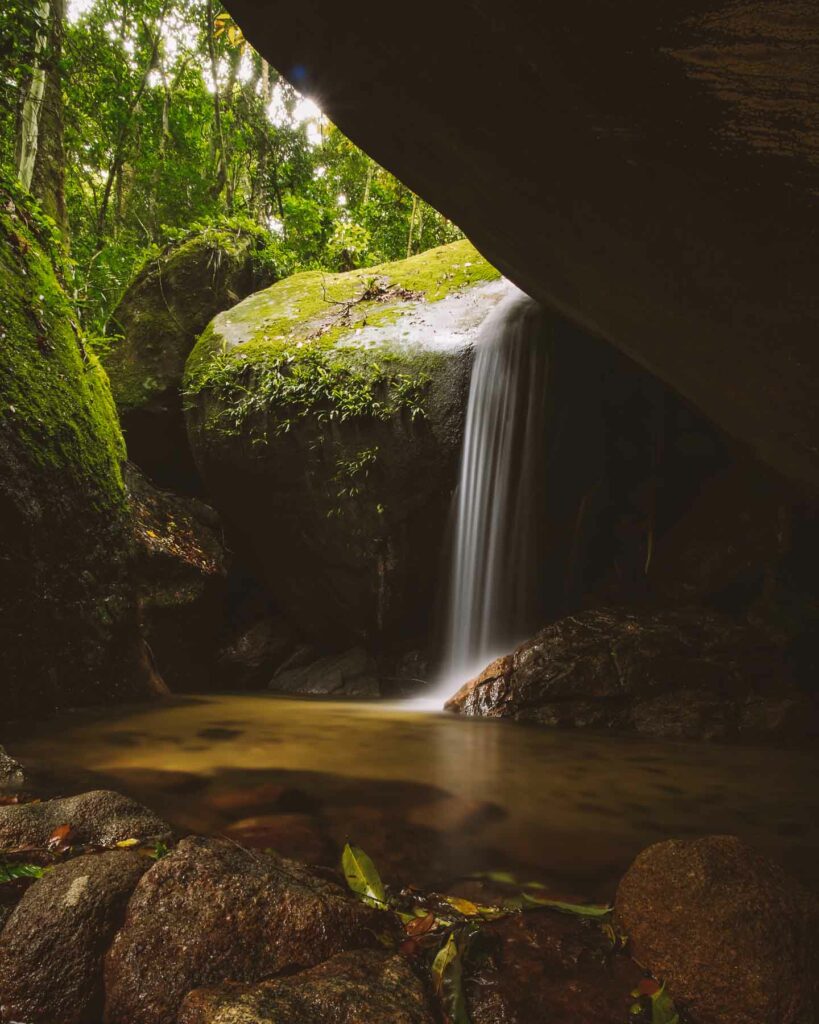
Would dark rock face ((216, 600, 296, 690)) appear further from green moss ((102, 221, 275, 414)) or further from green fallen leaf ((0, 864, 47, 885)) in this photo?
green fallen leaf ((0, 864, 47, 885))

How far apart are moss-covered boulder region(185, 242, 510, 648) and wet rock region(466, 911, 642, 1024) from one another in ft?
20.0

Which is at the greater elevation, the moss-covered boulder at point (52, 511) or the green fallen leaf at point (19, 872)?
the moss-covered boulder at point (52, 511)

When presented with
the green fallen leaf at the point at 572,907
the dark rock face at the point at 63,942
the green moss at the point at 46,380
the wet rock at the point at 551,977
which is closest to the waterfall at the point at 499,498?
the green moss at the point at 46,380

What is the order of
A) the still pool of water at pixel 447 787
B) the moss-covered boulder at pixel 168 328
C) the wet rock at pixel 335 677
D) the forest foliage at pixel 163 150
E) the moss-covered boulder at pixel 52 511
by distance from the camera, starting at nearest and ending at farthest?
1. the still pool of water at pixel 447 787
2. the moss-covered boulder at pixel 52 511
3. the forest foliage at pixel 163 150
4. the wet rock at pixel 335 677
5. the moss-covered boulder at pixel 168 328

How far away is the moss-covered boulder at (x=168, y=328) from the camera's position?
9875 millimetres

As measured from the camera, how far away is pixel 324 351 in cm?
820

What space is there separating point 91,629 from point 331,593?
3888 millimetres

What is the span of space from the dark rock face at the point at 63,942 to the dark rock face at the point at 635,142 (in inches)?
126

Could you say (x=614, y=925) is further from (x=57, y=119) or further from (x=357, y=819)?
(x=57, y=119)

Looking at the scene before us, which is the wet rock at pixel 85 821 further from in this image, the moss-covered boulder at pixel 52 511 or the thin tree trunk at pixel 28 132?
the thin tree trunk at pixel 28 132

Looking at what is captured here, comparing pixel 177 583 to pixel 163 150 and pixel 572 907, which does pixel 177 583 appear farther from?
pixel 163 150

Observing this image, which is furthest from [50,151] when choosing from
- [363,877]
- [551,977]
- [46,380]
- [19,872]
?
[551,977]

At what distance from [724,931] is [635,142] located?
9.35 feet

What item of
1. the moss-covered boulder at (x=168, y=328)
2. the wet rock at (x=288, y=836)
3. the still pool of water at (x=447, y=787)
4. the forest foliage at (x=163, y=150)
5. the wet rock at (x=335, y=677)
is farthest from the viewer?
the moss-covered boulder at (x=168, y=328)
